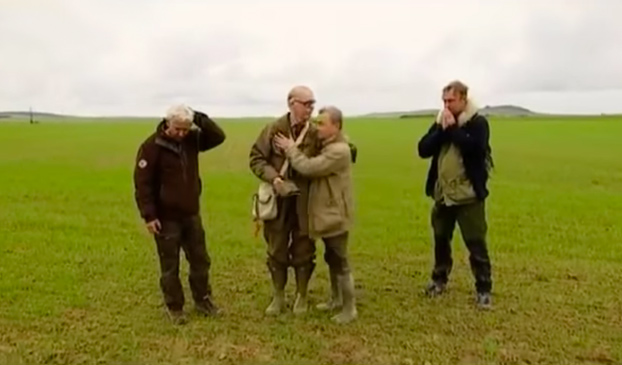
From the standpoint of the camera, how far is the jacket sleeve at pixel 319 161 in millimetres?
6117

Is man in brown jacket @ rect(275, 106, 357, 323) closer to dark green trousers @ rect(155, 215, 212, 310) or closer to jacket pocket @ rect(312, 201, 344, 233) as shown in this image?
jacket pocket @ rect(312, 201, 344, 233)

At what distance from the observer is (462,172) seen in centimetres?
674

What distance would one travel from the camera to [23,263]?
28.2 feet

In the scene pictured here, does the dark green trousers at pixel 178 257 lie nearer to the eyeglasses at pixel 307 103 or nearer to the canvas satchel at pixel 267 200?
the canvas satchel at pixel 267 200

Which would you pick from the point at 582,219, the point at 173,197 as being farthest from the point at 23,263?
the point at 582,219

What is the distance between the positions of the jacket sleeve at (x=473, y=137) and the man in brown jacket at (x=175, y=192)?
198 cm

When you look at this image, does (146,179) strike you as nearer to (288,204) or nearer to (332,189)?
(288,204)

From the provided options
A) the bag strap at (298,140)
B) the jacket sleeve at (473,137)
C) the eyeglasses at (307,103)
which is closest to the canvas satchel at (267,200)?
the bag strap at (298,140)

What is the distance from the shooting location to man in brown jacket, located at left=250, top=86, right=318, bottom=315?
6289mm

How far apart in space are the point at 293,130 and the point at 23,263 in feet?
13.1

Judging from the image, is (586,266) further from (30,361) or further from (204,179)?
(204,179)

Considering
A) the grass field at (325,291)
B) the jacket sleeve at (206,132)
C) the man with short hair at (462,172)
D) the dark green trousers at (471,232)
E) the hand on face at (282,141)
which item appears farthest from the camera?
the dark green trousers at (471,232)

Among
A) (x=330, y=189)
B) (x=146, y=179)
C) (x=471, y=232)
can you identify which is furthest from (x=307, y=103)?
(x=471, y=232)

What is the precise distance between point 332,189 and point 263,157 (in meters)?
0.65
